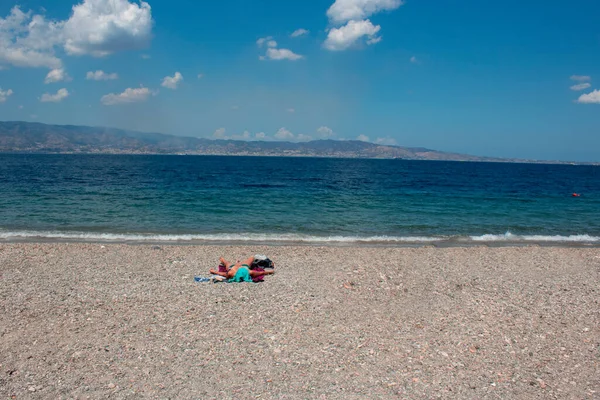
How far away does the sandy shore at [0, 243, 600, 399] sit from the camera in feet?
23.1

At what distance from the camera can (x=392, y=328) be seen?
9.40 m

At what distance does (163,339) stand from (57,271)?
7228 millimetres

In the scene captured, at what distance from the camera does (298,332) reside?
29.6 ft

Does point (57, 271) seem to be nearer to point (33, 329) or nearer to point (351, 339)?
point (33, 329)

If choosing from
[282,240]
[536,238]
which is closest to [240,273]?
[282,240]

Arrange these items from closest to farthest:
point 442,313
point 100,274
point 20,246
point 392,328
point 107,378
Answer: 1. point 107,378
2. point 392,328
3. point 442,313
4. point 100,274
5. point 20,246

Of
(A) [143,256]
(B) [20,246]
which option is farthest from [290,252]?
(B) [20,246]

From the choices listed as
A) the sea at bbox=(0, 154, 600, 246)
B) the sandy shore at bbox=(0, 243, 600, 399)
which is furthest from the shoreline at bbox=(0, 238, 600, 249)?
the sandy shore at bbox=(0, 243, 600, 399)

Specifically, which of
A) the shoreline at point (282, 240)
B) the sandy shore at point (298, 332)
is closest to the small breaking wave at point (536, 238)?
the shoreline at point (282, 240)

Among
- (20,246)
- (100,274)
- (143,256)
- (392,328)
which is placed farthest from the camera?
(20,246)

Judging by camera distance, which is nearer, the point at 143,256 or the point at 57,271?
the point at 57,271

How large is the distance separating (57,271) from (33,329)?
5.20m

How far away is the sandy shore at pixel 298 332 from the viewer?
7.05 metres

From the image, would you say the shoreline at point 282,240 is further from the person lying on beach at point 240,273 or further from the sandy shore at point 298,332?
the person lying on beach at point 240,273
